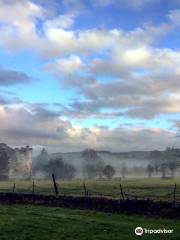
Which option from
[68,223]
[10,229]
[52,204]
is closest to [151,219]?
[68,223]

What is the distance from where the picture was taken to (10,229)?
29750 mm

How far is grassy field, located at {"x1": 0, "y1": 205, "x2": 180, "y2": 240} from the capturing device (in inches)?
1076

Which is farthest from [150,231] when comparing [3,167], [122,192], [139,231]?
[3,167]

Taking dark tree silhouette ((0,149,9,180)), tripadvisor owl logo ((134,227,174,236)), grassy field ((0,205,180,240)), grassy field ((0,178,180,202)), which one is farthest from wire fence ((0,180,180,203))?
dark tree silhouette ((0,149,9,180))

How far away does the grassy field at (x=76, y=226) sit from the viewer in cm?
2733

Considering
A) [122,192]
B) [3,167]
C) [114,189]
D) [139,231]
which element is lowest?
[139,231]

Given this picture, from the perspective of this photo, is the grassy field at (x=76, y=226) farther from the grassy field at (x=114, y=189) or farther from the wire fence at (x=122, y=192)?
the grassy field at (x=114, y=189)

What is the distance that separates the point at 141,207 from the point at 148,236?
1474cm

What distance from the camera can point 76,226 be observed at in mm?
31281

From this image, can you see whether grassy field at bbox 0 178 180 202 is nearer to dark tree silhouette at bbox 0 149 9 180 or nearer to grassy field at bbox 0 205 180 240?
grassy field at bbox 0 205 180 240

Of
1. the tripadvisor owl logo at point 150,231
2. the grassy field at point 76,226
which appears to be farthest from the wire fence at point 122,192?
the tripadvisor owl logo at point 150,231

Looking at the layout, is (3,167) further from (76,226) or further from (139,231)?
(139,231)

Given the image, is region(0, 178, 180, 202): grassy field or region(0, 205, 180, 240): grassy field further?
region(0, 178, 180, 202): grassy field

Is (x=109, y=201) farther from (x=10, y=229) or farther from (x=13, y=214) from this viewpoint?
(x=10, y=229)
